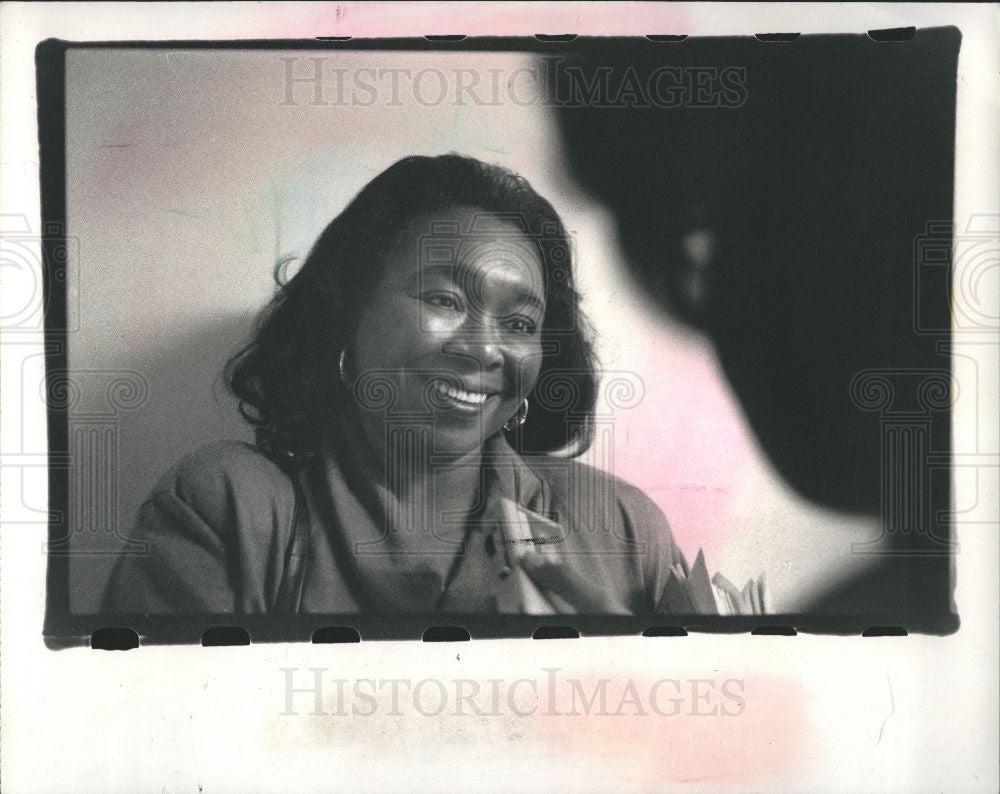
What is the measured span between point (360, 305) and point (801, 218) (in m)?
1.18

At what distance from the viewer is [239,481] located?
7.77 ft

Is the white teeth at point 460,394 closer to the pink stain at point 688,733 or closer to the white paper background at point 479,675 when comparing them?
the white paper background at point 479,675

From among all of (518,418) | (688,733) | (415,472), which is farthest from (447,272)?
(688,733)

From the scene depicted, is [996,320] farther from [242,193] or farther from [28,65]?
[28,65]

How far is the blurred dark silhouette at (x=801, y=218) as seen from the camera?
240 centimetres

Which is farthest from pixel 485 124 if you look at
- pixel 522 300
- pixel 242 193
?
pixel 242 193

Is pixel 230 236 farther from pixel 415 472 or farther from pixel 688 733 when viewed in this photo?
pixel 688 733

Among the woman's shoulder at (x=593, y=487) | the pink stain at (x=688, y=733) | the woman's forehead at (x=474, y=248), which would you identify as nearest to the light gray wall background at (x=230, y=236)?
the woman's shoulder at (x=593, y=487)

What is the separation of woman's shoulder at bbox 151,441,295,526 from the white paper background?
371mm

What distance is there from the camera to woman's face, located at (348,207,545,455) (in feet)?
7.77

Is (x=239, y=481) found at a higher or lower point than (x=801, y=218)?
lower

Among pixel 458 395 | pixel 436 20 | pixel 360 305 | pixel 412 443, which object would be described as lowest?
pixel 412 443

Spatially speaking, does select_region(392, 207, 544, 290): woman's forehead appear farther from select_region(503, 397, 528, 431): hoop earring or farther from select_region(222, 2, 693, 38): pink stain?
select_region(222, 2, 693, 38): pink stain

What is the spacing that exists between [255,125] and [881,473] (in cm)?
190
